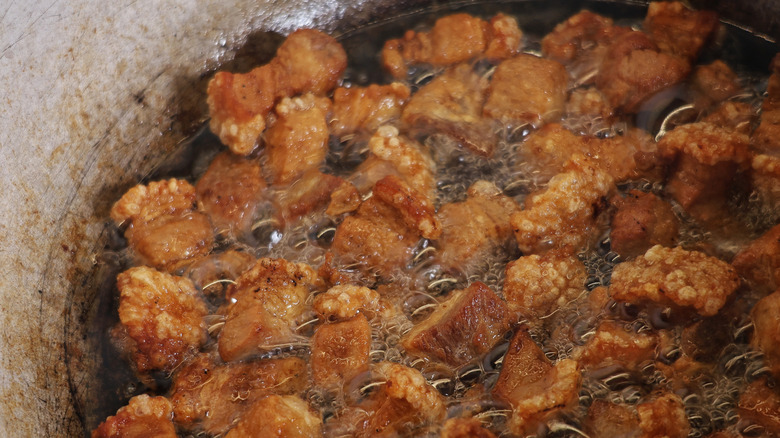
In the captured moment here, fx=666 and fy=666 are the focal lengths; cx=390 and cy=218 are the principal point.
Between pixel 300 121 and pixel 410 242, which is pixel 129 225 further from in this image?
pixel 410 242

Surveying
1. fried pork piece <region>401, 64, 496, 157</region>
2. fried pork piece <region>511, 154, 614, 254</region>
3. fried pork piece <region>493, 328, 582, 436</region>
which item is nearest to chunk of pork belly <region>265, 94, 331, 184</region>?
fried pork piece <region>401, 64, 496, 157</region>

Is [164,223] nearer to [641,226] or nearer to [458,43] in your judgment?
[458,43]

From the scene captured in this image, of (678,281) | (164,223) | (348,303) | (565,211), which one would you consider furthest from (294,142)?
(678,281)

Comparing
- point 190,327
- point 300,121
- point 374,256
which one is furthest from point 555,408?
point 300,121

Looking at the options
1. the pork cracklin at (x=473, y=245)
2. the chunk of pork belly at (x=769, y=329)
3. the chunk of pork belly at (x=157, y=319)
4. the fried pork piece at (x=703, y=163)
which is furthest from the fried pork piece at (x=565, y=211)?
the chunk of pork belly at (x=157, y=319)

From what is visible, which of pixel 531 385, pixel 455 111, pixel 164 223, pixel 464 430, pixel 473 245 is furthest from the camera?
pixel 455 111

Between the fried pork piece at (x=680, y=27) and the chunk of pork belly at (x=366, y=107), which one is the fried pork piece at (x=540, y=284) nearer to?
the chunk of pork belly at (x=366, y=107)

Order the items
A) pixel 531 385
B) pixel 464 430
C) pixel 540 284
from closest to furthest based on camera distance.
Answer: pixel 464 430 → pixel 531 385 → pixel 540 284
